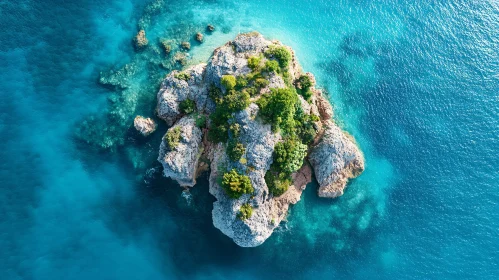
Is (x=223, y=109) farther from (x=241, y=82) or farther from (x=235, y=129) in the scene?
(x=241, y=82)

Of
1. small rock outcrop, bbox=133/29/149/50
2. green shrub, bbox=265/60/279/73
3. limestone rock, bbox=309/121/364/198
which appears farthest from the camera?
small rock outcrop, bbox=133/29/149/50

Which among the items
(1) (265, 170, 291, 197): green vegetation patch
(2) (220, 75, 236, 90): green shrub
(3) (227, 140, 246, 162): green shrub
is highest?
(2) (220, 75, 236, 90): green shrub

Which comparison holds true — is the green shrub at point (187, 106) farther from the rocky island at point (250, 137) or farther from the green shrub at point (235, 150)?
the green shrub at point (235, 150)

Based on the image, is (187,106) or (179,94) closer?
(187,106)

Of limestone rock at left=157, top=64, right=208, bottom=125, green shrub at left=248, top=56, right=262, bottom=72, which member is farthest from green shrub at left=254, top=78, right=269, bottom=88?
limestone rock at left=157, top=64, right=208, bottom=125

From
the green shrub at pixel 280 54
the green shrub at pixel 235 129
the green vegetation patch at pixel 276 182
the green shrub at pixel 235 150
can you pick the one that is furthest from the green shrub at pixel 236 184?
the green shrub at pixel 280 54

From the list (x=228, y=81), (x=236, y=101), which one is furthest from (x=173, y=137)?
(x=228, y=81)

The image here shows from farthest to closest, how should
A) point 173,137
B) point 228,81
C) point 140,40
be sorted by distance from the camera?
point 140,40, point 173,137, point 228,81

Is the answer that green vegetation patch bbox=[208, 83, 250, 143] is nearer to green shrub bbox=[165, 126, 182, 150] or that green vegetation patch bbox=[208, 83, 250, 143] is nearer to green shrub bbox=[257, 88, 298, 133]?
green shrub bbox=[257, 88, 298, 133]
